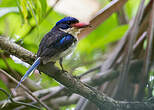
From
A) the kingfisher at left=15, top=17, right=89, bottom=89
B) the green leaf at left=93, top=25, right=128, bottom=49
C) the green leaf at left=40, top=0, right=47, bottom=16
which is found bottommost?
the green leaf at left=93, top=25, right=128, bottom=49

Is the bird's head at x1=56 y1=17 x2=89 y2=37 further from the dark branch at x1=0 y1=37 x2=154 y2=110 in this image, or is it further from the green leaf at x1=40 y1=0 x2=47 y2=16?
the dark branch at x1=0 y1=37 x2=154 y2=110

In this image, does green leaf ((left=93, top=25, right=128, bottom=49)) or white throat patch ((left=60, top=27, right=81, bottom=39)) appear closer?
white throat patch ((left=60, top=27, right=81, bottom=39))

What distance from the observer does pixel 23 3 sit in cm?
238

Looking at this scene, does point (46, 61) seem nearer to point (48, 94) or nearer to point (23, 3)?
point (23, 3)

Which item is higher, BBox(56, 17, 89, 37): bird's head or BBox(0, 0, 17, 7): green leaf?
BBox(0, 0, 17, 7): green leaf

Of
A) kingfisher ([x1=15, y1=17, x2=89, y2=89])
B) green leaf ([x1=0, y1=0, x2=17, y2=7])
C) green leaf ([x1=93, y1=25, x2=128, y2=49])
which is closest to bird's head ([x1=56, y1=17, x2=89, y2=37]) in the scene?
kingfisher ([x1=15, y1=17, x2=89, y2=89])

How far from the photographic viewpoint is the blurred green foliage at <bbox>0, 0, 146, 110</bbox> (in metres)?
2.64

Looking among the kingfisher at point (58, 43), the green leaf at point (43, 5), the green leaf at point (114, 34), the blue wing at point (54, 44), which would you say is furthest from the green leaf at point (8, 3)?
the green leaf at point (114, 34)

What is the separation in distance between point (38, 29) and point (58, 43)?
0.31 meters

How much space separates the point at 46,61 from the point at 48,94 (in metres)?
1.12

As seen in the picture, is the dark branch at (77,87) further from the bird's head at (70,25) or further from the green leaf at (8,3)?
the green leaf at (8,3)

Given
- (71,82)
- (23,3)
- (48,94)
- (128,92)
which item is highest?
(23,3)

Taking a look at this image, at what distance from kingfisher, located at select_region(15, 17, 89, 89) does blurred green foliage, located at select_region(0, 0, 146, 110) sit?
0.56ft

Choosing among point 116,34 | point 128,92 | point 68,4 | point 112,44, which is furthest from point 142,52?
point 68,4
